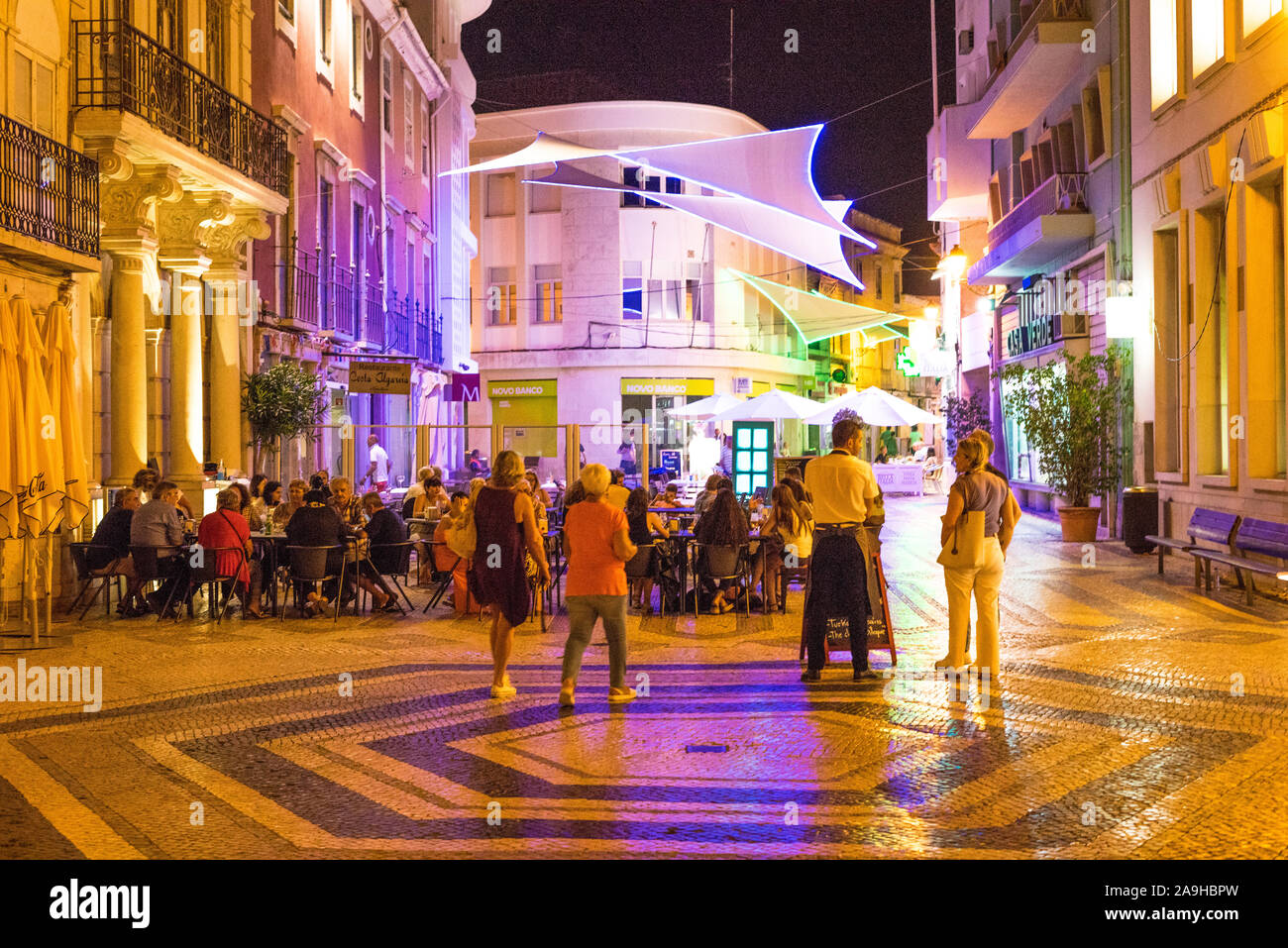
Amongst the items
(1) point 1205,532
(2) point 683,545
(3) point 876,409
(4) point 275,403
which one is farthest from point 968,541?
(3) point 876,409

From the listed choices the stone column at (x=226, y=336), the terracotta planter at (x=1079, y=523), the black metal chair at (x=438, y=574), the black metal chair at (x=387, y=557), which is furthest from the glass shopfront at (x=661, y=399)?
the black metal chair at (x=387, y=557)

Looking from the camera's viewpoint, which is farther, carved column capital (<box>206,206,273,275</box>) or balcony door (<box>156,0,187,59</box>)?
carved column capital (<box>206,206,273,275</box>)

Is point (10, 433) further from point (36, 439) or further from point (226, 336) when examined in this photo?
point (226, 336)

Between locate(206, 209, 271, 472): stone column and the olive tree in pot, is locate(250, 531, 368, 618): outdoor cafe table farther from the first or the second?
the olive tree in pot

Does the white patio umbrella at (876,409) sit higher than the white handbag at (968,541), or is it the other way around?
the white patio umbrella at (876,409)

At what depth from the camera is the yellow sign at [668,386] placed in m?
46.1

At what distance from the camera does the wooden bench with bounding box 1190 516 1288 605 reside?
1327cm

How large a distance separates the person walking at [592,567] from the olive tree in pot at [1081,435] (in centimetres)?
1473

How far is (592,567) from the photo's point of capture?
28.8 feet

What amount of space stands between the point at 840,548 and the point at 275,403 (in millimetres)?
12221

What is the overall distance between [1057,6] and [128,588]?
1985 cm

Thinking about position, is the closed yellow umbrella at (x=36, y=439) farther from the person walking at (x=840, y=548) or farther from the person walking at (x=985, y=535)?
the person walking at (x=985, y=535)

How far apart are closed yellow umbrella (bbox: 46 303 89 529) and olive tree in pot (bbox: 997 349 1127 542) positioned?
616 inches

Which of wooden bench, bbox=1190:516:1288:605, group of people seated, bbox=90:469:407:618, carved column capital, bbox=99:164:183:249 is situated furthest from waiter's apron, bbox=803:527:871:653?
carved column capital, bbox=99:164:183:249
